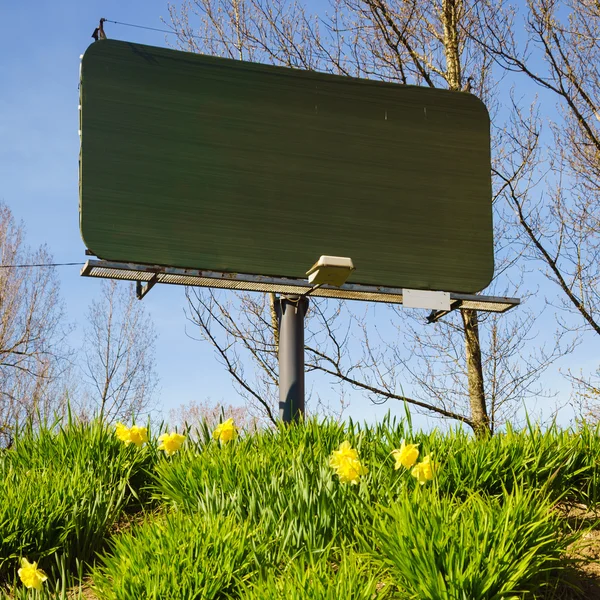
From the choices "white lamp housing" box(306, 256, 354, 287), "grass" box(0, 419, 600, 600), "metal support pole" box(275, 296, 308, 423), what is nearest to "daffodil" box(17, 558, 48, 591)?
"grass" box(0, 419, 600, 600)

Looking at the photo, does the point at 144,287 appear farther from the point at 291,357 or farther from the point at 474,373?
the point at 474,373

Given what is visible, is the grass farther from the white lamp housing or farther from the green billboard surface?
the green billboard surface

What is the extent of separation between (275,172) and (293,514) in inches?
145

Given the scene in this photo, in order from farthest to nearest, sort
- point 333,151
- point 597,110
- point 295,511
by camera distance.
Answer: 1. point 597,110
2. point 333,151
3. point 295,511

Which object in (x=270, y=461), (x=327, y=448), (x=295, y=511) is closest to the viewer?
(x=295, y=511)

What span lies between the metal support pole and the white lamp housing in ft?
1.13

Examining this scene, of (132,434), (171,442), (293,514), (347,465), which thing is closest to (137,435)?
(132,434)

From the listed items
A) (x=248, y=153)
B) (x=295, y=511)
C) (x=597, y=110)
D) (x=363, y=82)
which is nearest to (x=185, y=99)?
(x=248, y=153)

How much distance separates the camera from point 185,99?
6.62 metres

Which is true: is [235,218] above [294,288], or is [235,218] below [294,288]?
above

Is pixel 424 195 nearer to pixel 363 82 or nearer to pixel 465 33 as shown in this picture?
pixel 363 82

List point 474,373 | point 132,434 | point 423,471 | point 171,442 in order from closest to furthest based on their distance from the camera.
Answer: point 423,471 < point 171,442 < point 132,434 < point 474,373

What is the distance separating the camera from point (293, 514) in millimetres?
3797

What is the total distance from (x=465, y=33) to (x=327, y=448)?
8398 mm
